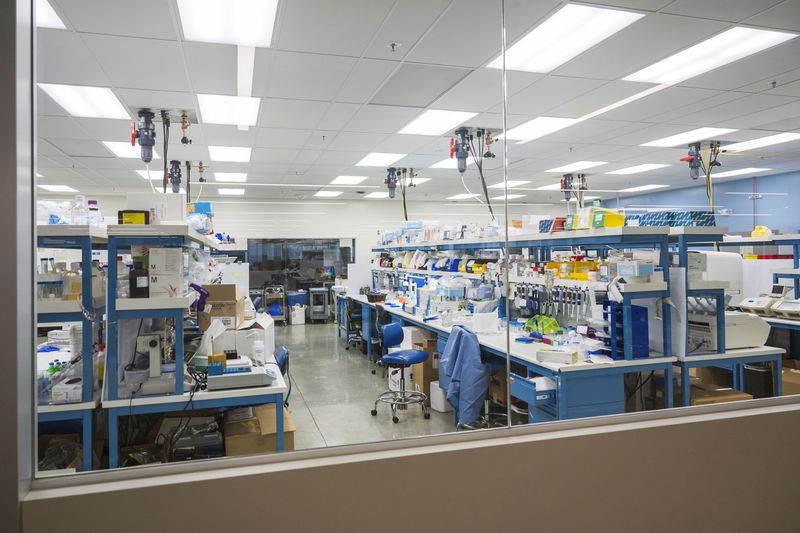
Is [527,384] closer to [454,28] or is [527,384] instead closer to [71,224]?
[454,28]

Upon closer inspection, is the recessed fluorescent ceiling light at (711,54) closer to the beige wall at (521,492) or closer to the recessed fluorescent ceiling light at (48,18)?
the beige wall at (521,492)

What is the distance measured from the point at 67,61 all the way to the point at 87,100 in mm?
769

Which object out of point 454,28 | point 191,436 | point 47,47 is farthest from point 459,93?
point 191,436

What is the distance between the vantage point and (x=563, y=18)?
282 centimetres

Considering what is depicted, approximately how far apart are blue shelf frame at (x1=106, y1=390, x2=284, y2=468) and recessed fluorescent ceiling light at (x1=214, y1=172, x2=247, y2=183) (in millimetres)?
4980

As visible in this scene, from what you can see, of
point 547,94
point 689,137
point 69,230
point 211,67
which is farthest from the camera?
point 689,137

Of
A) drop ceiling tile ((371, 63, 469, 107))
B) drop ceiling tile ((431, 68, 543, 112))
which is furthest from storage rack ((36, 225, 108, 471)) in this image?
drop ceiling tile ((431, 68, 543, 112))

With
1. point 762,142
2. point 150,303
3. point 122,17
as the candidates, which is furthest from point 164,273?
point 762,142

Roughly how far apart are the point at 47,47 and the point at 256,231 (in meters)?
3.96

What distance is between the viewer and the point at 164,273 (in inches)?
88.7

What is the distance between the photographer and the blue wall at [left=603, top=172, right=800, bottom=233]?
20.0 feet

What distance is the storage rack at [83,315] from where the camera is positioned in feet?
6.73

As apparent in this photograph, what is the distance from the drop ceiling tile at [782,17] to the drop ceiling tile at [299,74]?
8.30 ft

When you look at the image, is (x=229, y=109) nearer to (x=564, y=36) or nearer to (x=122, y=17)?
(x=122, y=17)
